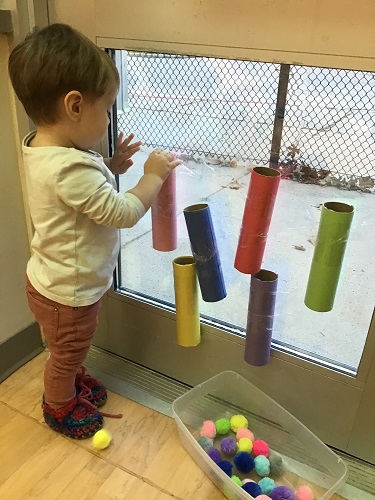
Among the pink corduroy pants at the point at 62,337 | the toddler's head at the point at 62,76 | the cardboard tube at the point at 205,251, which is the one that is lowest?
the pink corduroy pants at the point at 62,337

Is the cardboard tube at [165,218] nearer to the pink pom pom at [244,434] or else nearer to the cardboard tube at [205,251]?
the cardboard tube at [205,251]

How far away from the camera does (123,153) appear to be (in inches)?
42.1

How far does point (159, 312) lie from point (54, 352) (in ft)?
0.88

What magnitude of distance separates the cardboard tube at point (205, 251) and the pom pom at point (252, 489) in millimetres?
375

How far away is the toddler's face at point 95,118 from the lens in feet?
2.89

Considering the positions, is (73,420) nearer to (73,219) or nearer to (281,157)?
(73,219)

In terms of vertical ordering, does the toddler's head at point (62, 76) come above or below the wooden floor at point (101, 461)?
above

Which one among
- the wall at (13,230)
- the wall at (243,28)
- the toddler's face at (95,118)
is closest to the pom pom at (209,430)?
the wall at (13,230)

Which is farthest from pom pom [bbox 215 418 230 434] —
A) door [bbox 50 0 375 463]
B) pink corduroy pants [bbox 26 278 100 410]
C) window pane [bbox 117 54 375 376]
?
pink corduroy pants [bbox 26 278 100 410]

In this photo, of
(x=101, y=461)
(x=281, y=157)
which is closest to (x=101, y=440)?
(x=101, y=461)

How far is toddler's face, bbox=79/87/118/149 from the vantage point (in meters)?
0.88

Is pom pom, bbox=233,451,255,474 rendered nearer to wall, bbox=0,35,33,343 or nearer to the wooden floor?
the wooden floor

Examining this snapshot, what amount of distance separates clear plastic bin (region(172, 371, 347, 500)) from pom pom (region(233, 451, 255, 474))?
3cm

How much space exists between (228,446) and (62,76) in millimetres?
815
